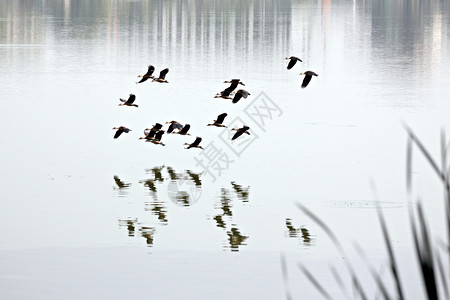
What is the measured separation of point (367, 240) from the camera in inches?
619

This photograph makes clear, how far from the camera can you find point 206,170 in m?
21.7

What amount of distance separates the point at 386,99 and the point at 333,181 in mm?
13096

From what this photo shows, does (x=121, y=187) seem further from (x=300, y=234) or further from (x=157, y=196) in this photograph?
(x=300, y=234)

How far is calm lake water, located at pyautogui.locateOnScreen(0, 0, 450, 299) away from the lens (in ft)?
46.0

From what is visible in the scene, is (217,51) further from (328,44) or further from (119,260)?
(119,260)

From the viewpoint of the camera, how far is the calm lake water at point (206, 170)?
14.0 meters

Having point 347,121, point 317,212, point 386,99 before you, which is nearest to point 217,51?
point 386,99

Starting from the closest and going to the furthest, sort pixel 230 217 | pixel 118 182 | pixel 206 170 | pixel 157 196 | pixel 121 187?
pixel 230 217 → pixel 157 196 → pixel 121 187 → pixel 118 182 → pixel 206 170

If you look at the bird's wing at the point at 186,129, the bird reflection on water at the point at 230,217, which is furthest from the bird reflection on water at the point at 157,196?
the bird's wing at the point at 186,129

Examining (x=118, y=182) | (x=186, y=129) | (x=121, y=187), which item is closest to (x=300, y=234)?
(x=121, y=187)

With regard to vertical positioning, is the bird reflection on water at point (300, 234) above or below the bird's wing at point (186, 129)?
below

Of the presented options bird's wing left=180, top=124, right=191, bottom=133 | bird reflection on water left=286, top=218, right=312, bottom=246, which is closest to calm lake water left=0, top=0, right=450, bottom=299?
bird reflection on water left=286, top=218, right=312, bottom=246

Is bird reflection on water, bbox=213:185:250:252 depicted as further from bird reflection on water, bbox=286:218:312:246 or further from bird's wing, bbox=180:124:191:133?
bird's wing, bbox=180:124:191:133

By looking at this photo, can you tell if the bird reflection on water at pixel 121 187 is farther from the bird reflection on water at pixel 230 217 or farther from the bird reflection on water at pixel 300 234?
the bird reflection on water at pixel 300 234
